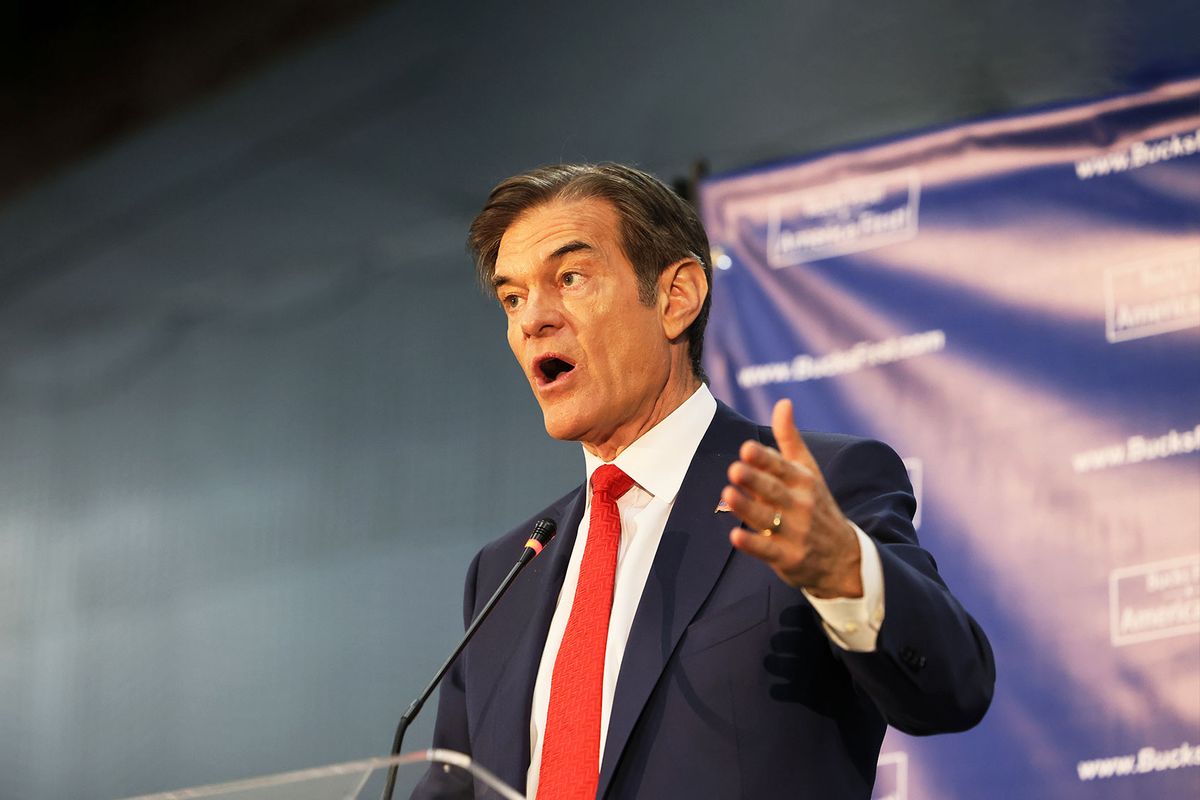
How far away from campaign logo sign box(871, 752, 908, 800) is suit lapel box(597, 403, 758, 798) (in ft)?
3.67

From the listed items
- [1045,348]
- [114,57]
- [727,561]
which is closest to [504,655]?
[727,561]

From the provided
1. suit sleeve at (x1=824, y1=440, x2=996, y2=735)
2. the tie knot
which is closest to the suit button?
suit sleeve at (x1=824, y1=440, x2=996, y2=735)

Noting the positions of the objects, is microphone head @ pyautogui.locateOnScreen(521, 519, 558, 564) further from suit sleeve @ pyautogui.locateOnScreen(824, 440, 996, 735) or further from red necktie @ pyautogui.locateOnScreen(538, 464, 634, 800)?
suit sleeve @ pyautogui.locateOnScreen(824, 440, 996, 735)

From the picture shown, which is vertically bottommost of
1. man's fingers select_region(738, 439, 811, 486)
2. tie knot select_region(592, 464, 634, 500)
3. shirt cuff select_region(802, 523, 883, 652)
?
shirt cuff select_region(802, 523, 883, 652)

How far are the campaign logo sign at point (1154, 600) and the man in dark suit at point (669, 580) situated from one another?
0.98 m

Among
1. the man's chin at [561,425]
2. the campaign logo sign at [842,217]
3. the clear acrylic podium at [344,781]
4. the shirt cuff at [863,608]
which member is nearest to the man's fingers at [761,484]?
the shirt cuff at [863,608]

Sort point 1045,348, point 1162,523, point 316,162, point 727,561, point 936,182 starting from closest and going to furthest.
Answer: point 727,561, point 1162,523, point 1045,348, point 936,182, point 316,162

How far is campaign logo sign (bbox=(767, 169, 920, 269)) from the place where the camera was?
3.20 meters

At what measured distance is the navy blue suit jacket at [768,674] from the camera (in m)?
1.60

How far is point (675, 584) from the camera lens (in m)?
1.89

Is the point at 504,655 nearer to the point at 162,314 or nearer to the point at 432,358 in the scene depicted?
the point at 432,358

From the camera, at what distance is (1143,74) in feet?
10.2

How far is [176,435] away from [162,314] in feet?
1.35

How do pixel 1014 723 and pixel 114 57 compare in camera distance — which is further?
pixel 114 57
